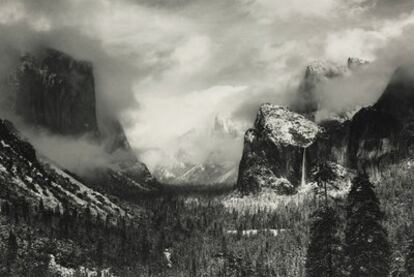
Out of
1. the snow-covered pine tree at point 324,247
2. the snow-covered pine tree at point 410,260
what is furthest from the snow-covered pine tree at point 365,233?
the snow-covered pine tree at point 410,260

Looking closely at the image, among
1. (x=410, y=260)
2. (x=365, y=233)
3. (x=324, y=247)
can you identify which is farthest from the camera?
(x=410, y=260)

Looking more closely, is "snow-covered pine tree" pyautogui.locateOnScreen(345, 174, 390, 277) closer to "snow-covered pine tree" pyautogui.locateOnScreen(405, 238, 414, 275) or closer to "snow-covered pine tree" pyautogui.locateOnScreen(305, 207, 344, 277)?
"snow-covered pine tree" pyautogui.locateOnScreen(305, 207, 344, 277)

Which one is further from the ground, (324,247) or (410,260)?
(324,247)

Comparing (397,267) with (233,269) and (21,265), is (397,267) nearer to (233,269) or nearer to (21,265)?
(233,269)

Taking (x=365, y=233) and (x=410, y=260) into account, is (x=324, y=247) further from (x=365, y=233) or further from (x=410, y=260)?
(x=410, y=260)

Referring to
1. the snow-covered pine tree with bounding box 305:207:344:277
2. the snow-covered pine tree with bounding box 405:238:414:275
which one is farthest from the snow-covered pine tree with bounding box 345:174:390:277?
the snow-covered pine tree with bounding box 405:238:414:275

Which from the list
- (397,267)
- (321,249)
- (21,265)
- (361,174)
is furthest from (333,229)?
(21,265)

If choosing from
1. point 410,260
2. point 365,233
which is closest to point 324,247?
point 365,233
